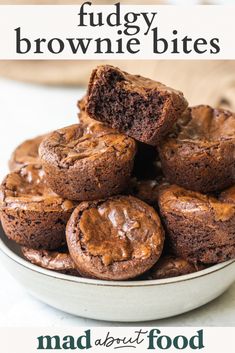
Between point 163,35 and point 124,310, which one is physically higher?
point 163,35

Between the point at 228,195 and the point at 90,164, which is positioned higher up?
the point at 90,164

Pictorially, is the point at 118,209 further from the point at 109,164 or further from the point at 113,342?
the point at 113,342

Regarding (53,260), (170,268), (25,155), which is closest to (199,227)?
(170,268)

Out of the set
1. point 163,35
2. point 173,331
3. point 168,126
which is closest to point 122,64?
point 163,35

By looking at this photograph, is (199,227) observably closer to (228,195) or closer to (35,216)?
(228,195)

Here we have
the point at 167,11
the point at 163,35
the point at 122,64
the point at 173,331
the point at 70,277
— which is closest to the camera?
the point at 70,277

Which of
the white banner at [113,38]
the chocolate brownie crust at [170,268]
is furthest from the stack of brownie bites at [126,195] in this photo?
the white banner at [113,38]
